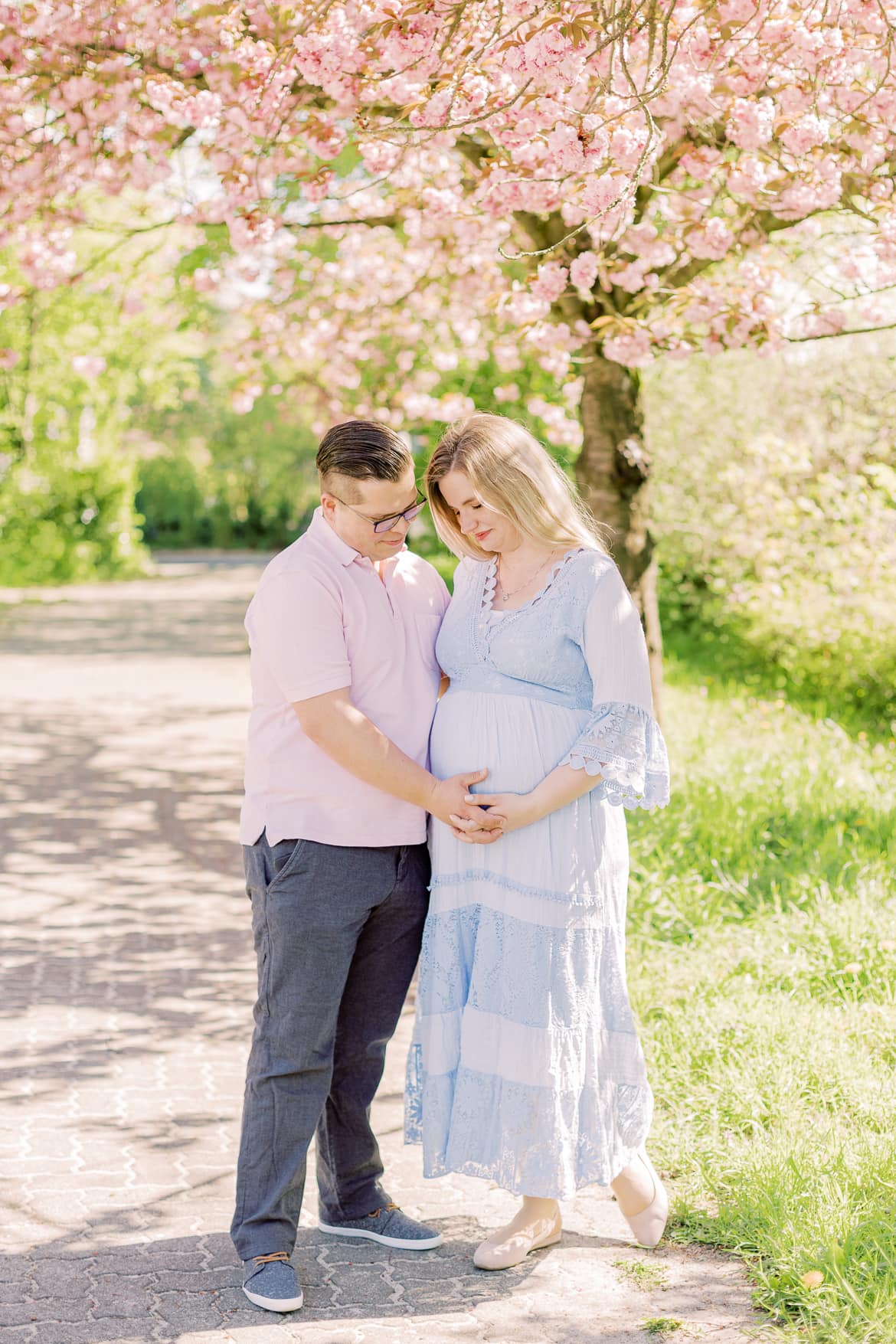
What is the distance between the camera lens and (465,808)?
126 inches

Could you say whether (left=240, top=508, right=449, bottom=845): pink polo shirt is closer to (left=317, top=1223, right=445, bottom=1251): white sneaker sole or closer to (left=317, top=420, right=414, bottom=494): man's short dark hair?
(left=317, top=420, right=414, bottom=494): man's short dark hair

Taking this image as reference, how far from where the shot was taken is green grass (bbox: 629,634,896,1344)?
335cm

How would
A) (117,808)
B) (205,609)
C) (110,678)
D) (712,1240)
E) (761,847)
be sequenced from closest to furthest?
(712,1240)
(761,847)
(117,808)
(110,678)
(205,609)

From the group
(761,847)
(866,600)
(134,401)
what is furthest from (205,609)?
(134,401)

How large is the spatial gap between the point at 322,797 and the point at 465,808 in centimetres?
33

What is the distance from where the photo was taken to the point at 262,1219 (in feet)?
10.8

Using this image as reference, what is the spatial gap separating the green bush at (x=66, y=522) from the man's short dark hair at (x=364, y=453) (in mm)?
24225

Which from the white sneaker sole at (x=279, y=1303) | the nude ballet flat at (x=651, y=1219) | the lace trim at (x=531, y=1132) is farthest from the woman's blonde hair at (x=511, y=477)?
the white sneaker sole at (x=279, y=1303)

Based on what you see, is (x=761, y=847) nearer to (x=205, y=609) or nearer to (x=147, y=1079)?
(x=147, y=1079)

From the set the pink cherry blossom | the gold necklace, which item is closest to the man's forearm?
the gold necklace

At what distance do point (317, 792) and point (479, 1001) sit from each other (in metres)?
0.63

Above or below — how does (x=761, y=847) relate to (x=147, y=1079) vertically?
above

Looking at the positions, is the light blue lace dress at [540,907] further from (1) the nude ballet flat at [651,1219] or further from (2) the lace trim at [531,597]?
(1) the nude ballet flat at [651,1219]

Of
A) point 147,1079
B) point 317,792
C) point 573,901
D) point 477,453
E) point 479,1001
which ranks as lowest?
point 147,1079
